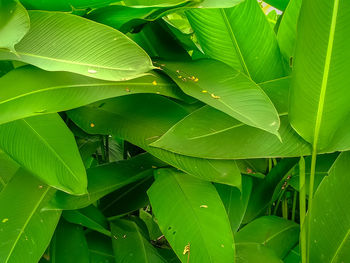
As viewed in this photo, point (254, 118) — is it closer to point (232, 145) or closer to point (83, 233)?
point (232, 145)

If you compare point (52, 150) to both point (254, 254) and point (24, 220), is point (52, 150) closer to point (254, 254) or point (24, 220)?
point (24, 220)

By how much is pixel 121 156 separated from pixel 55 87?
12.8 inches

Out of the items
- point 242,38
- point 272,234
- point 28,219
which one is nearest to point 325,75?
point 242,38

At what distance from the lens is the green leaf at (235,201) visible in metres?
0.56

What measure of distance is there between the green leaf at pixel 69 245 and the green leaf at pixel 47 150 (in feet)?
0.41

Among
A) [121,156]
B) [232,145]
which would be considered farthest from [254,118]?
[121,156]

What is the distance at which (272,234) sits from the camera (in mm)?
571

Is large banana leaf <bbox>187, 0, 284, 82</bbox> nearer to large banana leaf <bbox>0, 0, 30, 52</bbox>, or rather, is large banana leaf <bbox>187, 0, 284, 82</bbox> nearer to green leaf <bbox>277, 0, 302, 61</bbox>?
green leaf <bbox>277, 0, 302, 61</bbox>

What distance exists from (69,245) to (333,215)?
1.04 feet

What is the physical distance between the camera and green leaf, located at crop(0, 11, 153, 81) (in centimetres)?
40

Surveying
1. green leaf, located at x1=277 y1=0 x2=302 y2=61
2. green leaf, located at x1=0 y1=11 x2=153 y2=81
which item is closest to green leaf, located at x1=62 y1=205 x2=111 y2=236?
green leaf, located at x1=0 y1=11 x2=153 y2=81

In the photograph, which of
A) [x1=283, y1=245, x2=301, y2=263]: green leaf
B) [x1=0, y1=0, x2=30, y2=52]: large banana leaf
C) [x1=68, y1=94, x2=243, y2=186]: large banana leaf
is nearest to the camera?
[x1=0, y1=0, x2=30, y2=52]: large banana leaf

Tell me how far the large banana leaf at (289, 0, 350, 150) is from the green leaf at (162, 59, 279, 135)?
1.8 inches

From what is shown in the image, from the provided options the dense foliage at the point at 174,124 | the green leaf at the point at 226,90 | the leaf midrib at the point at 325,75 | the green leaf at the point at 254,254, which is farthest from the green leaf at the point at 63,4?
the green leaf at the point at 254,254
